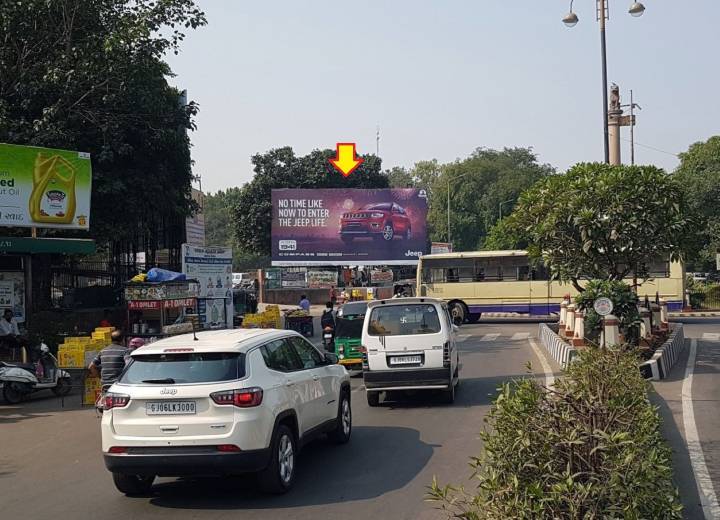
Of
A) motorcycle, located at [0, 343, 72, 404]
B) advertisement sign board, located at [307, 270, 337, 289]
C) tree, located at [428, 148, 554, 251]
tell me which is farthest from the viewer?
tree, located at [428, 148, 554, 251]

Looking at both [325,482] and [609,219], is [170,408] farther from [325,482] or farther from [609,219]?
[609,219]

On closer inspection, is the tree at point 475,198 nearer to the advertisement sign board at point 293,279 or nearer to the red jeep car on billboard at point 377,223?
the advertisement sign board at point 293,279

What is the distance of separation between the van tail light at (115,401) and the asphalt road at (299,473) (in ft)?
3.18

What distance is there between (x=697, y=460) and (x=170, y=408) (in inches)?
227

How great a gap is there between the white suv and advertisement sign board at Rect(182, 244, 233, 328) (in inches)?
735

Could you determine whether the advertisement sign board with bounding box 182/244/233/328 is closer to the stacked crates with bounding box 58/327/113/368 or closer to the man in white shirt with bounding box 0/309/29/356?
the man in white shirt with bounding box 0/309/29/356

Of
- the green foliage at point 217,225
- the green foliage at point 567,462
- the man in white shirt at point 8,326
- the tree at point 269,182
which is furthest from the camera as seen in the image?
the green foliage at point 217,225

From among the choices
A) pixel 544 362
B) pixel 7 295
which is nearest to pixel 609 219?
pixel 544 362

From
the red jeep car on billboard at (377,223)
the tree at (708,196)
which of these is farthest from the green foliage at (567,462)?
the tree at (708,196)

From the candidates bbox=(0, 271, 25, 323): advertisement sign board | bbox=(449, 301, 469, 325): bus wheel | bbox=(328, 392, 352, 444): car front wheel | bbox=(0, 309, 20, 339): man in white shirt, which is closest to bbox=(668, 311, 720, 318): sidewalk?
bbox=(449, 301, 469, 325): bus wheel

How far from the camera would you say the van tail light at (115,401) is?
25.5 ft

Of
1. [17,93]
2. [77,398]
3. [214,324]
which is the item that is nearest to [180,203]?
[214,324]

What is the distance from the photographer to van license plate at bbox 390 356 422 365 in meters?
13.2

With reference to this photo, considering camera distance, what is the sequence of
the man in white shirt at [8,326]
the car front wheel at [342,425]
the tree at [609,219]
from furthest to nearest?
the man in white shirt at [8,326]
the tree at [609,219]
the car front wheel at [342,425]
